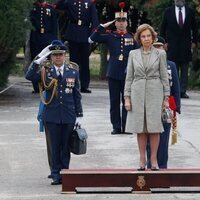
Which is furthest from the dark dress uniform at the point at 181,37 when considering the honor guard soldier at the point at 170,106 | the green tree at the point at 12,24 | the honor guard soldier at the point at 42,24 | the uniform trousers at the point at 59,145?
the uniform trousers at the point at 59,145

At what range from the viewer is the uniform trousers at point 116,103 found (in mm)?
14844

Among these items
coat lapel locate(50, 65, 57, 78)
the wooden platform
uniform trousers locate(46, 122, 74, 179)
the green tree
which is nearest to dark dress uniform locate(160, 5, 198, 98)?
the green tree

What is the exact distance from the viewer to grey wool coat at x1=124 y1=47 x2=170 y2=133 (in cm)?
1098

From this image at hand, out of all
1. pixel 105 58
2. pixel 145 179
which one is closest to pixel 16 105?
pixel 145 179

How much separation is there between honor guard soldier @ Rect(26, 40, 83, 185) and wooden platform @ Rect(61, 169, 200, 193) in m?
0.63

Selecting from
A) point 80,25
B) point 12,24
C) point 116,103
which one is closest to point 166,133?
point 116,103

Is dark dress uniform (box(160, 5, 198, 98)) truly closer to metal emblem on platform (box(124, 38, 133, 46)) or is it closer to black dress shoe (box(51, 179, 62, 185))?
metal emblem on platform (box(124, 38, 133, 46))

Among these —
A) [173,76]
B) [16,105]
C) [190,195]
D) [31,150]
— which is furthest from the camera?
[16,105]

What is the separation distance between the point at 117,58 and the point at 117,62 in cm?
6

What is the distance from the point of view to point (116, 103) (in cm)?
1490

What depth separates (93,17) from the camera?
1880 centimetres

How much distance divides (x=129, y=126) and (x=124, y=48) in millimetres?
3778

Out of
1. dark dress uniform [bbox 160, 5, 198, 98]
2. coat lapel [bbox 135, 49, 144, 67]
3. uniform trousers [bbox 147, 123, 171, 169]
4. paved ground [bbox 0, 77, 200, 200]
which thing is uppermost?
coat lapel [bbox 135, 49, 144, 67]

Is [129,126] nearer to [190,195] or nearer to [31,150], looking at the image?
[190,195]
